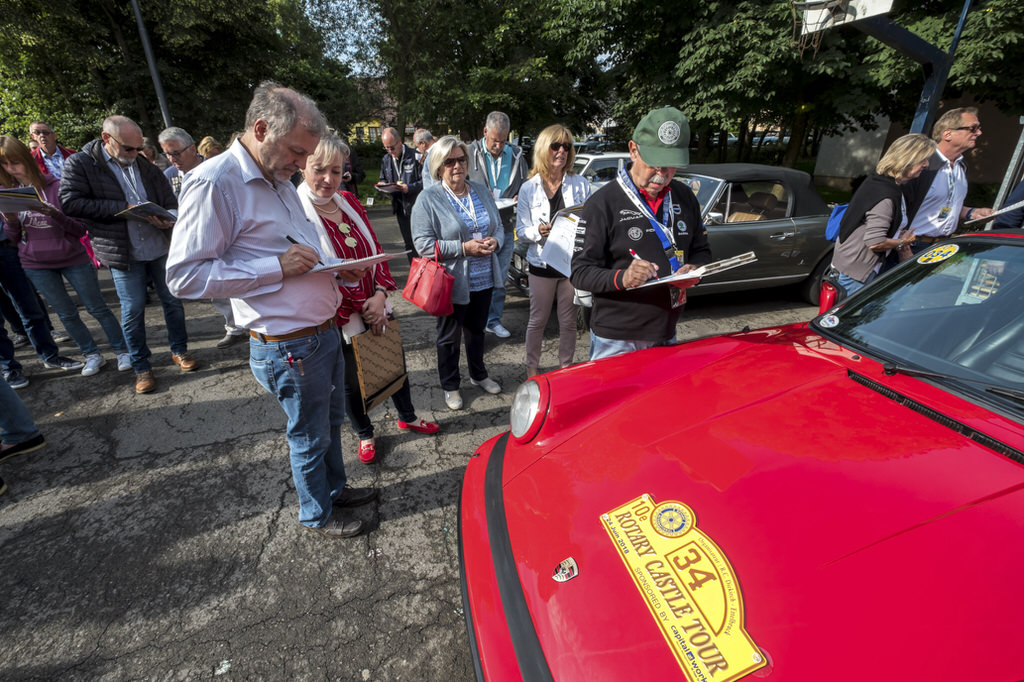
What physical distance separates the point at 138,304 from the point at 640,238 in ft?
12.3

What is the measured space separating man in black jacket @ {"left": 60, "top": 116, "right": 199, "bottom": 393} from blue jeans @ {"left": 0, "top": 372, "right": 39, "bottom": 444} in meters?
0.76

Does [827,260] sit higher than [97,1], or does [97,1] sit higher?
[97,1]

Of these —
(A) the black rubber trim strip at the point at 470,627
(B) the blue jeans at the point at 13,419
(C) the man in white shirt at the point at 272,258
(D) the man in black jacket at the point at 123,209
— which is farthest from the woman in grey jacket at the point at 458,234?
(B) the blue jeans at the point at 13,419

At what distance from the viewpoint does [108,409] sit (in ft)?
11.4

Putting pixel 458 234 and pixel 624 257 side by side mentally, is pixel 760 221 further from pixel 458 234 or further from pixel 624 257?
pixel 458 234

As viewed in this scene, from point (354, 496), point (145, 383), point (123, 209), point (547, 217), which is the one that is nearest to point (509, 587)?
point (354, 496)

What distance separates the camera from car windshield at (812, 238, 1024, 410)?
1.50m

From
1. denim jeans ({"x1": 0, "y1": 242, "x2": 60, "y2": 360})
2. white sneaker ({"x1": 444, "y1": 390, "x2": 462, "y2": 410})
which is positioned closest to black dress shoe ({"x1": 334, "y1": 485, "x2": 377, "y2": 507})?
white sneaker ({"x1": 444, "y1": 390, "x2": 462, "y2": 410})

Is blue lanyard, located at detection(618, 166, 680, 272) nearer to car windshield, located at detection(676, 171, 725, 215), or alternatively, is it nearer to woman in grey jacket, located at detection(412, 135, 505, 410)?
woman in grey jacket, located at detection(412, 135, 505, 410)

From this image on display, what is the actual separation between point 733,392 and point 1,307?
6.16 meters

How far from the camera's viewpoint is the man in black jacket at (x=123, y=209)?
327 cm

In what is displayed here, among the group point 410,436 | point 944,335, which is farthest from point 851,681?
point 410,436

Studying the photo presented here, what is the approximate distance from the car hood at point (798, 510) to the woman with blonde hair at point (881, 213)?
1914 millimetres

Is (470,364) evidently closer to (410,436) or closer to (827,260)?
(410,436)
